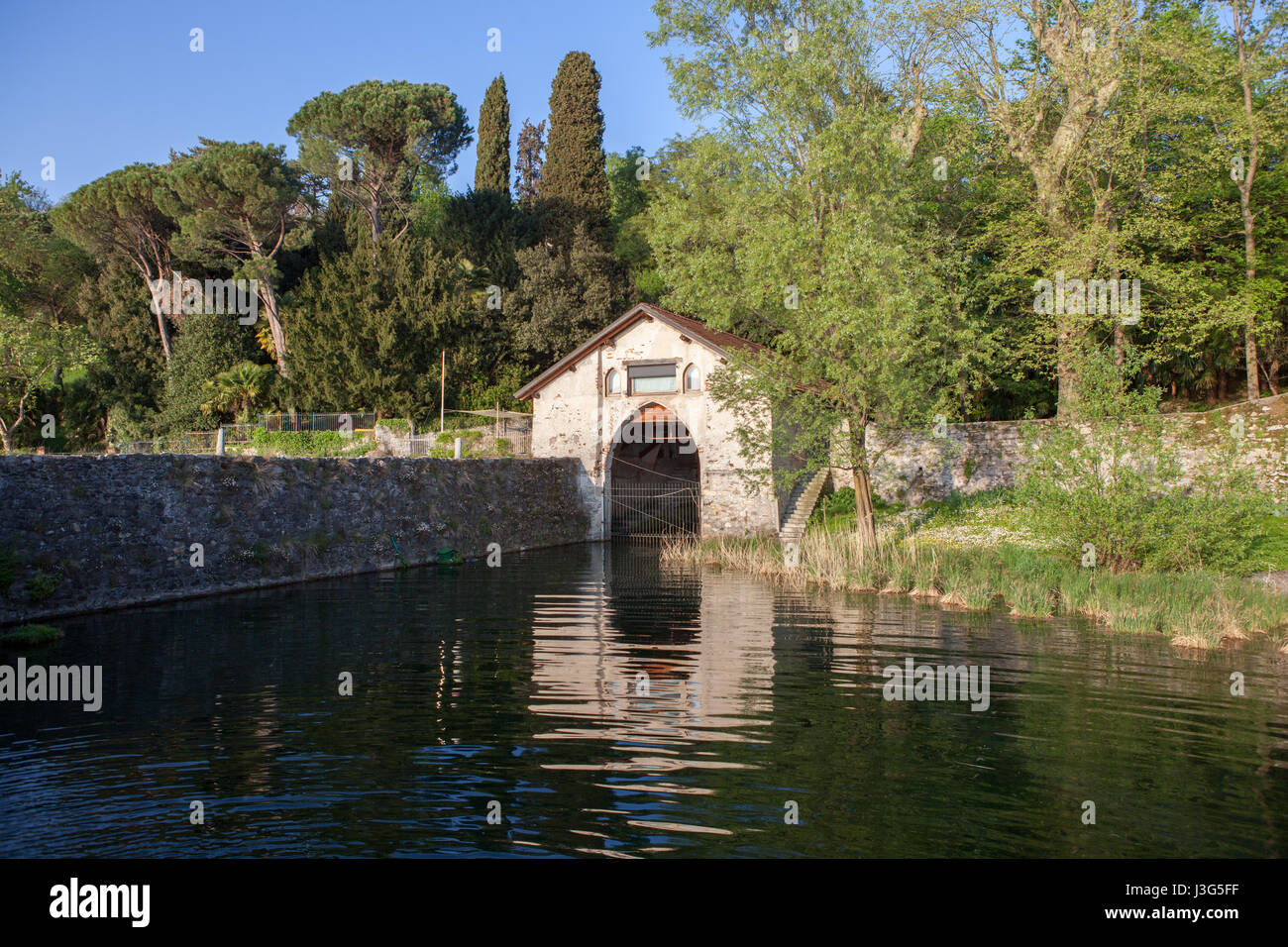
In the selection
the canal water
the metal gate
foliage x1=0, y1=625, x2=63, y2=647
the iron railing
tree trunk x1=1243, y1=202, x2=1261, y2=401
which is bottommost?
the canal water

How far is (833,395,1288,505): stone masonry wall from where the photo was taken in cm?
2355

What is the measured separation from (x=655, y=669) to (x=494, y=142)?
48.7 m

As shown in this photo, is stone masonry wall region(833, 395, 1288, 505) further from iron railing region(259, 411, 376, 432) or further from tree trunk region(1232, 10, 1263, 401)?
iron railing region(259, 411, 376, 432)

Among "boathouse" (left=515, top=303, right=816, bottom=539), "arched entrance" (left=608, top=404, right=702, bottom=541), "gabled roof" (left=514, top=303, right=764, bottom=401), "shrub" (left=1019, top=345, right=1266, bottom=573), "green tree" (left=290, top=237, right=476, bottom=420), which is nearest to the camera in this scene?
"shrub" (left=1019, top=345, right=1266, bottom=573)

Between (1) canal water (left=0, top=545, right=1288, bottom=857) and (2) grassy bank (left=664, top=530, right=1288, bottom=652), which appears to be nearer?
(1) canal water (left=0, top=545, right=1288, bottom=857)

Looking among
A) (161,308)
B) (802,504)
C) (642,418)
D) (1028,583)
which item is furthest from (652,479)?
(161,308)

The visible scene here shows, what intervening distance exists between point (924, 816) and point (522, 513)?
24.6m

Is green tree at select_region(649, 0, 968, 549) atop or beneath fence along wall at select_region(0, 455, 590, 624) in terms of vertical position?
atop

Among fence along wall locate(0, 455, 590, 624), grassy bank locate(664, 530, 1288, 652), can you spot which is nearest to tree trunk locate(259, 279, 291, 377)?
fence along wall locate(0, 455, 590, 624)

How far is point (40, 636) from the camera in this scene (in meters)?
13.2

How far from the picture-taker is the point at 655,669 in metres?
11.5

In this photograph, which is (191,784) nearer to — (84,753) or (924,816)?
(84,753)

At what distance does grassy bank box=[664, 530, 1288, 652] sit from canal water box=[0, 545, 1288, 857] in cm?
90

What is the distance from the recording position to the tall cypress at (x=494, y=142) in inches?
2090
